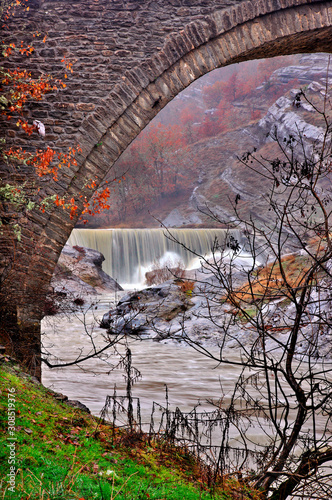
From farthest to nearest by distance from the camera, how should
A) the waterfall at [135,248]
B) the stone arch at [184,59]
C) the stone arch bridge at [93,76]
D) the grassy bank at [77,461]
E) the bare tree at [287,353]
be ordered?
the waterfall at [135,248] → the stone arch at [184,59] → the stone arch bridge at [93,76] → the bare tree at [287,353] → the grassy bank at [77,461]

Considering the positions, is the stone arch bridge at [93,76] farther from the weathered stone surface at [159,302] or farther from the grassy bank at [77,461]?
the weathered stone surface at [159,302]

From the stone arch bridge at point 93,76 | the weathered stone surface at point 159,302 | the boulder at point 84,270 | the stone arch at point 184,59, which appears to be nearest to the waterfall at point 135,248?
the boulder at point 84,270

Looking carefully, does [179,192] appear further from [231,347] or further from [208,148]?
[231,347]

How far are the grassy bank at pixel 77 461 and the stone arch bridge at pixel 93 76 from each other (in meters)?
2.17

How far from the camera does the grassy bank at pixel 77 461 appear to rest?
1656mm

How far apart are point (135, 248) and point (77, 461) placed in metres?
18.5

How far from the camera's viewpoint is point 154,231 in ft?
68.7

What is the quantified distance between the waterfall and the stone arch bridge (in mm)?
14382

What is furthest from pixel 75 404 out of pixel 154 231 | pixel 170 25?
pixel 154 231

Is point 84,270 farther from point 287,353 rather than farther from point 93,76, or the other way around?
point 287,353

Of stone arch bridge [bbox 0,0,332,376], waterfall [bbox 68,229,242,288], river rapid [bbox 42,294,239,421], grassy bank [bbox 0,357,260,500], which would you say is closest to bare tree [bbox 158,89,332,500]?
grassy bank [bbox 0,357,260,500]

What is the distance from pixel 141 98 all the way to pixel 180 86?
1.91 ft

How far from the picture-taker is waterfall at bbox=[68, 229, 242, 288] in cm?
1992

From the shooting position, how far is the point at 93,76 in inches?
206
